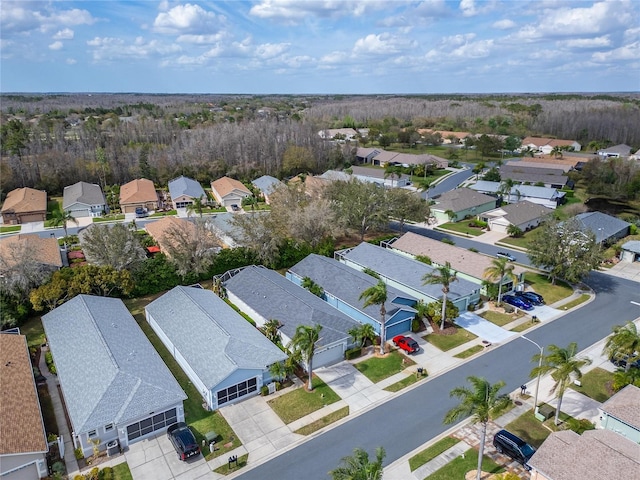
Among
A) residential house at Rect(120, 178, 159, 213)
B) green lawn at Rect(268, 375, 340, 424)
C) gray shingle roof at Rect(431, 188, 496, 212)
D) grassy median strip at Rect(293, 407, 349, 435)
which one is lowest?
grassy median strip at Rect(293, 407, 349, 435)

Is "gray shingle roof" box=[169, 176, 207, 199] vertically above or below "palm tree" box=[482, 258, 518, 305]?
above

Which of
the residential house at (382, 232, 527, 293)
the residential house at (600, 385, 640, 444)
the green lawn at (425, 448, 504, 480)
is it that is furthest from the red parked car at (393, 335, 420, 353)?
the residential house at (600, 385, 640, 444)

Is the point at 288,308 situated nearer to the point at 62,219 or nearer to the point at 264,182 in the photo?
the point at 62,219

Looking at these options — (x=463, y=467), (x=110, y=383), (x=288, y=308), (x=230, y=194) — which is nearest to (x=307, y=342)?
(x=288, y=308)

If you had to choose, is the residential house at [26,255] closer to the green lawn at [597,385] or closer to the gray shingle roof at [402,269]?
the gray shingle roof at [402,269]

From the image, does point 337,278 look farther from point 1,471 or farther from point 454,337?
point 1,471

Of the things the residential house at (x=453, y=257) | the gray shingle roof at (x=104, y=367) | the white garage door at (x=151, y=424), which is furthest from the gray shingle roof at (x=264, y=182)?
the white garage door at (x=151, y=424)

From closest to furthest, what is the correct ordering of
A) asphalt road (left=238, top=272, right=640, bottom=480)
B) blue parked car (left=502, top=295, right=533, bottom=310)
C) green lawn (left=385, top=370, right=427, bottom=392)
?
asphalt road (left=238, top=272, right=640, bottom=480)
green lawn (left=385, top=370, right=427, bottom=392)
blue parked car (left=502, top=295, right=533, bottom=310)

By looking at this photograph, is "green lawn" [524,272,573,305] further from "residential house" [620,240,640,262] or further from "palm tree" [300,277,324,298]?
"palm tree" [300,277,324,298]
